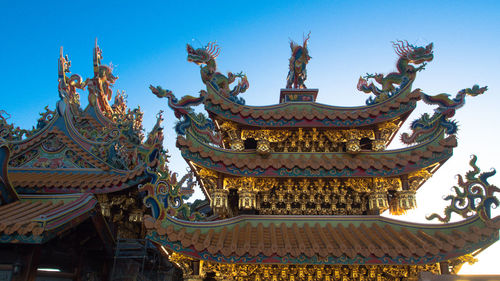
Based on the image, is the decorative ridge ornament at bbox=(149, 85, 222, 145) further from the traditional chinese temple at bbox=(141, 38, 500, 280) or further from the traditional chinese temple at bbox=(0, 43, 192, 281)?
the traditional chinese temple at bbox=(0, 43, 192, 281)

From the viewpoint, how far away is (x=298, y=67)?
11.0m

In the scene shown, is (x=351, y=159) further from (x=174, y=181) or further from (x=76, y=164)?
(x=76, y=164)

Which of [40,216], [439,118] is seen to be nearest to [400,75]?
[439,118]

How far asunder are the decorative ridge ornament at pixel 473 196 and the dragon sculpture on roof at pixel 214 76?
18.5 ft

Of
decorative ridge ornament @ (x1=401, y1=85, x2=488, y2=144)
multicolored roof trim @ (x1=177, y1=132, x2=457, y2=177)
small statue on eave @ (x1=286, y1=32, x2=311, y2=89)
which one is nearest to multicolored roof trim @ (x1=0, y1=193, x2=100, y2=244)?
multicolored roof trim @ (x1=177, y1=132, x2=457, y2=177)

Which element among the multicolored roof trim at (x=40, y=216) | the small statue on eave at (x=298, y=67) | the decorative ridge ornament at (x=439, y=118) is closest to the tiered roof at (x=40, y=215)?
the multicolored roof trim at (x=40, y=216)

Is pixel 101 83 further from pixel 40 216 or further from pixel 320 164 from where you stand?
pixel 320 164

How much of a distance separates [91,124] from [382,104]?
11118 mm

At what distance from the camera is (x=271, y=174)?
764 cm

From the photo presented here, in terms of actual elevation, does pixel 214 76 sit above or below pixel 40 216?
above

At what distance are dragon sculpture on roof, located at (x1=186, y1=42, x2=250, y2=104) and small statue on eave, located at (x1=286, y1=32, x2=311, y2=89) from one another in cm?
236

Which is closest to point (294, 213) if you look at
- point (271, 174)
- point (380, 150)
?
point (271, 174)

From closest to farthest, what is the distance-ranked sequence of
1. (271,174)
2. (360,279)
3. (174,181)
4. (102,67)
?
(360,279)
(174,181)
(271,174)
(102,67)

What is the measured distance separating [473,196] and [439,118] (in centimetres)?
224
